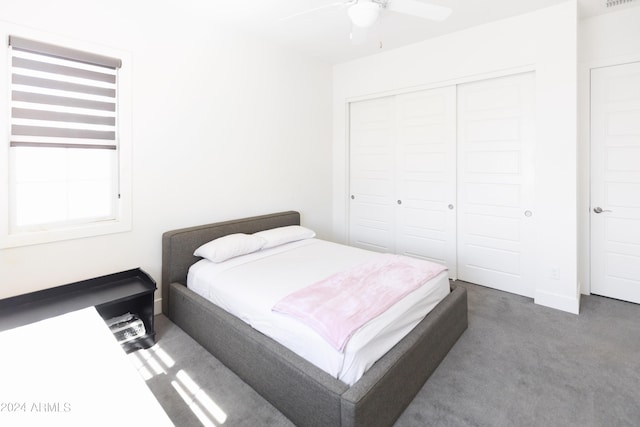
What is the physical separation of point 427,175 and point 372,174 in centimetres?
75

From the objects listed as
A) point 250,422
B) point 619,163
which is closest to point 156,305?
point 250,422

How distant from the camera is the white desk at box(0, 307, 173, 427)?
777 millimetres

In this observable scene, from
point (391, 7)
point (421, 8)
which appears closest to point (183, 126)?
point (391, 7)

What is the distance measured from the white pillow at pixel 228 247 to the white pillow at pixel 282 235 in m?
0.12

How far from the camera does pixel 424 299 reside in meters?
2.19

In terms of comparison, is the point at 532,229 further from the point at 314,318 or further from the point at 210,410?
the point at 210,410

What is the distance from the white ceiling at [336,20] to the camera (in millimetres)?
2822

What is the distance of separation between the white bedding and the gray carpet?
38 cm

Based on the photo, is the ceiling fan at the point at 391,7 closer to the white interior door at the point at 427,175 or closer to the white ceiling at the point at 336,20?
the white ceiling at the point at 336,20

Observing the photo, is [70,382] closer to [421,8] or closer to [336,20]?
[421,8]

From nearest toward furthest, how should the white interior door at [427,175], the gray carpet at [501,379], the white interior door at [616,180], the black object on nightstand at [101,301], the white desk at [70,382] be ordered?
the white desk at [70,382], the gray carpet at [501,379], the black object on nightstand at [101,301], the white interior door at [616,180], the white interior door at [427,175]

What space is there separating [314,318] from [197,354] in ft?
3.62

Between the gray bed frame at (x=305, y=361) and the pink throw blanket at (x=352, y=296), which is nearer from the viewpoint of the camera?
the gray bed frame at (x=305, y=361)

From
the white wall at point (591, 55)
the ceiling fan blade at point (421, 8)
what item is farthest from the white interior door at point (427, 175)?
the ceiling fan blade at point (421, 8)
